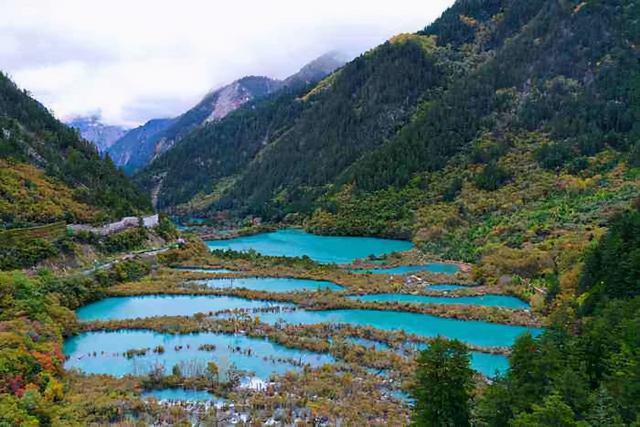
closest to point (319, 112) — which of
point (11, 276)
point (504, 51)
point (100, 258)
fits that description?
point (504, 51)

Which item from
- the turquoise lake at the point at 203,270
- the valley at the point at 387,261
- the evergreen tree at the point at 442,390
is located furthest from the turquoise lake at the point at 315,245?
the evergreen tree at the point at 442,390

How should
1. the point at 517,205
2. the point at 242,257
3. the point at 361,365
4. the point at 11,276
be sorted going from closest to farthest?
the point at 361,365 < the point at 11,276 < the point at 242,257 < the point at 517,205

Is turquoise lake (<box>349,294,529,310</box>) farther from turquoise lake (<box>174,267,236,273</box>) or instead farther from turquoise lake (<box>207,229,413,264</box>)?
turquoise lake (<box>174,267,236,273</box>)

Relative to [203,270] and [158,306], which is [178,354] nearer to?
[158,306]

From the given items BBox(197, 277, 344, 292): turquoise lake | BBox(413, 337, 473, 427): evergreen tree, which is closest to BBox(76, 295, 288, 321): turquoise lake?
BBox(197, 277, 344, 292): turquoise lake

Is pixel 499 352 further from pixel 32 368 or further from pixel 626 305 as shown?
pixel 32 368

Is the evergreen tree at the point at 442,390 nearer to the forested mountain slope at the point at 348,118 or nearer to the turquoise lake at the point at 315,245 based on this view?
the turquoise lake at the point at 315,245
